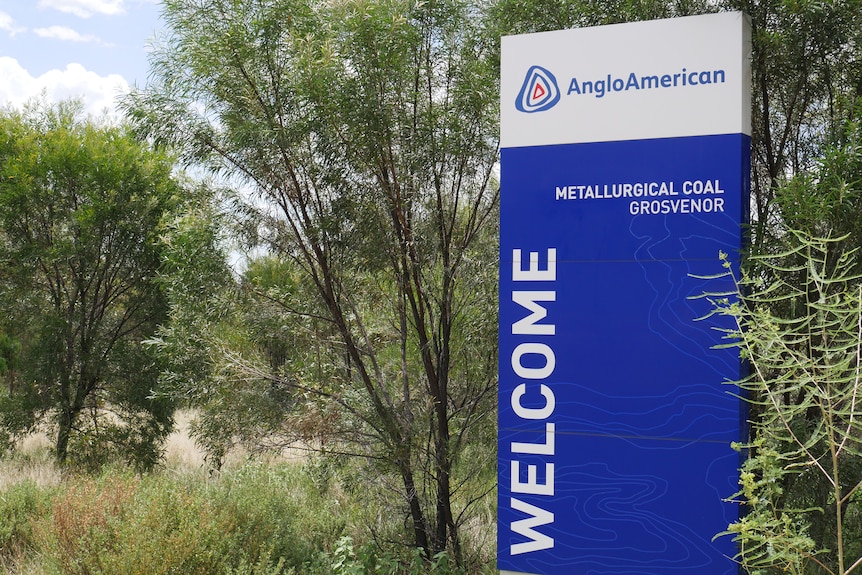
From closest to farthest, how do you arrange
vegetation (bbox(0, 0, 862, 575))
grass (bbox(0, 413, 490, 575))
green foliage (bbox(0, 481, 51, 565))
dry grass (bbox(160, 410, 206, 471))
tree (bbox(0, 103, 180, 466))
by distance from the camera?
1. vegetation (bbox(0, 0, 862, 575))
2. grass (bbox(0, 413, 490, 575))
3. green foliage (bbox(0, 481, 51, 565))
4. tree (bbox(0, 103, 180, 466))
5. dry grass (bbox(160, 410, 206, 471))

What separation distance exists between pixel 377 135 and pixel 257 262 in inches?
124

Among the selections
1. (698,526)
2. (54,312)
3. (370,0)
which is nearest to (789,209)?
(698,526)

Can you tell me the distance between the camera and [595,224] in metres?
4.99

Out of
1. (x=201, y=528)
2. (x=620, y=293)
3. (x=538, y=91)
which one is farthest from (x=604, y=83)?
(x=201, y=528)

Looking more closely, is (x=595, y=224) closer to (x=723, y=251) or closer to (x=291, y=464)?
(x=723, y=251)

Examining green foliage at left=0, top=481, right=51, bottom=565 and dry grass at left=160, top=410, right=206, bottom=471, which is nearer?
green foliage at left=0, top=481, right=51, bottom=565

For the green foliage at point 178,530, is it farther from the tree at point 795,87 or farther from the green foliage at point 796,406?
the tree at point 795,87

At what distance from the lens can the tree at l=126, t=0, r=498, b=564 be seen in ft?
21.8

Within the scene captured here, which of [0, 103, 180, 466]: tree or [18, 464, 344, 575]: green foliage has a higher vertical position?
[0, 103, 180, 466]: tree

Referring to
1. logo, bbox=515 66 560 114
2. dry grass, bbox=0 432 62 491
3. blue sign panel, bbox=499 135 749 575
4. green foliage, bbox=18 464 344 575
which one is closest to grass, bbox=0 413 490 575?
green foliage, bbox=18 464 344 575

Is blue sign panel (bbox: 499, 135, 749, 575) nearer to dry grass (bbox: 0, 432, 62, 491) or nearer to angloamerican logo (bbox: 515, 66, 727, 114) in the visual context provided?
angloamerican logo (bbox: 515, 66, 727, 114)

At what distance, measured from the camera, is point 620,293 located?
4.95 metres

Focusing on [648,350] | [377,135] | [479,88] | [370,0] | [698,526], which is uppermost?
[370,0]

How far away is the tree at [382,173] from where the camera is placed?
6.66 meters
